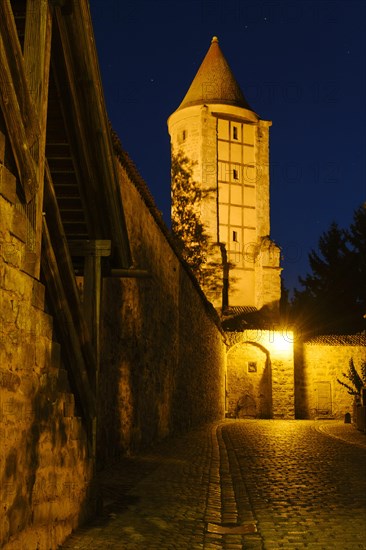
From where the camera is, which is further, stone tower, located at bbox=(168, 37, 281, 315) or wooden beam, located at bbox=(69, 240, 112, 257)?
stone tower, located at bbox=(168, 37, 281, 315)

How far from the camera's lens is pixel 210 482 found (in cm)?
771

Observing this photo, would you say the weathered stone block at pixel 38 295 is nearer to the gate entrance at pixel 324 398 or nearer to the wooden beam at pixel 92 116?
the wooden beam at pixel 92 116

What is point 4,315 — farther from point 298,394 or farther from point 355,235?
point 355,235

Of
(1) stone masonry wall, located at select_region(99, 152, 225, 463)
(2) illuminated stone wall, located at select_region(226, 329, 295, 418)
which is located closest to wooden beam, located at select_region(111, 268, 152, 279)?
(1) stone masonry wall, located at select_region(99, 152, 225, 463)

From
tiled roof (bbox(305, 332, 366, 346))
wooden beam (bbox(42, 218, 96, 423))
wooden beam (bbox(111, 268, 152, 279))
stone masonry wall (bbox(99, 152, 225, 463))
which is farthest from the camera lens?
tiled roof (bbox(305, 332, 366, 346))

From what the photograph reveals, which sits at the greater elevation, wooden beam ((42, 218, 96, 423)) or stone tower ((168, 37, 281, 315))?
stone tower ((168, 37, 281, 315))

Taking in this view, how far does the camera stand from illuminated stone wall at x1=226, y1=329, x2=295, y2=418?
32.6 meters

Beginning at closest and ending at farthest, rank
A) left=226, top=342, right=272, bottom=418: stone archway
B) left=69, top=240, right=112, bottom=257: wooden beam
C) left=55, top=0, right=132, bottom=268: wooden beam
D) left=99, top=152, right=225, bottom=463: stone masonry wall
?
left=55, top=0, right=132, bottom=268: wooden beam, left=69, top=240, right=112, bottom=257: wooden beam, left=99, top=152, right=225, bottom=463: stone masonry wall, left=226, top=342, right=272, bottom=418: stone archway

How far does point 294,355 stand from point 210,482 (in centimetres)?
2601

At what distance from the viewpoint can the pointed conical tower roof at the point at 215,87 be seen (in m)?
47.1

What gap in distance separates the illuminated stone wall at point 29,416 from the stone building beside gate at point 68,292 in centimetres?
1

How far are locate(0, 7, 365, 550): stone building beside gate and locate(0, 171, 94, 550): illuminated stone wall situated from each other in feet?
0.04

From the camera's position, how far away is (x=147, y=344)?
1177 cm

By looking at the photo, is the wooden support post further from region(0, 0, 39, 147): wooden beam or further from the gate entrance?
the gate entrance
